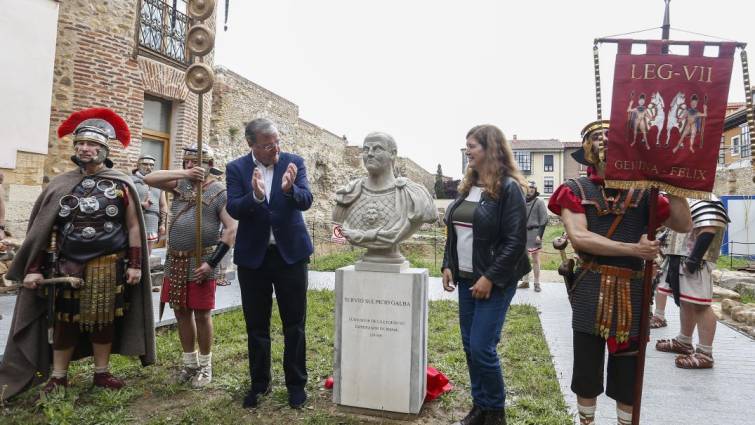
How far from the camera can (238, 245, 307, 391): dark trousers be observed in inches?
139

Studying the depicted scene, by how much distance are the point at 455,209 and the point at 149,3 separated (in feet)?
27.8

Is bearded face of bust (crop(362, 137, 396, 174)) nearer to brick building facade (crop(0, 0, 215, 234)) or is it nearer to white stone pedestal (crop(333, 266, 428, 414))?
white stone pedestal (crop(333, 266, 428, 414))

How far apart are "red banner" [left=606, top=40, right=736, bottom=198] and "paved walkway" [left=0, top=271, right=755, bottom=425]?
6.09 ft

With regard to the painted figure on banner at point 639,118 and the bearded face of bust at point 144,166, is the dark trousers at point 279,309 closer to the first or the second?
the painted figure on banner at point 639,118

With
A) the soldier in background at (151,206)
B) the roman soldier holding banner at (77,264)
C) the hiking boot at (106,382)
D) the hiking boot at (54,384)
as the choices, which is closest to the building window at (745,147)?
the soldier in background at (151,206)

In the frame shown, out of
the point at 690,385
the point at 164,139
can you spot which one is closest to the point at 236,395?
the point at 690,385

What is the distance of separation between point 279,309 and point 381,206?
3.57 ft

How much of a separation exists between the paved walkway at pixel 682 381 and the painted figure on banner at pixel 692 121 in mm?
2023

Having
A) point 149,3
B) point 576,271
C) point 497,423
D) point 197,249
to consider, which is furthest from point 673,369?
point 149,3

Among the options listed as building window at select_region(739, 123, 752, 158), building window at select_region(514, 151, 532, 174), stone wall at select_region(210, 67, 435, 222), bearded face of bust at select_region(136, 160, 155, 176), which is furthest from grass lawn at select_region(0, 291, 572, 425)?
building window at select_region(514, 151, 532, 174)

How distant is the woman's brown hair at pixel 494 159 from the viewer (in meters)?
3.12

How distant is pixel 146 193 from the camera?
6.93 m

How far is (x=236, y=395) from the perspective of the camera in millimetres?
3818

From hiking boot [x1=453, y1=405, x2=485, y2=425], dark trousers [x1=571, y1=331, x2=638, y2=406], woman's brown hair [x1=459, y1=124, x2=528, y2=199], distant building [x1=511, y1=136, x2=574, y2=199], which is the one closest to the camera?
dark trousers [x1=571, y1=331, x2=638, y2=406]
